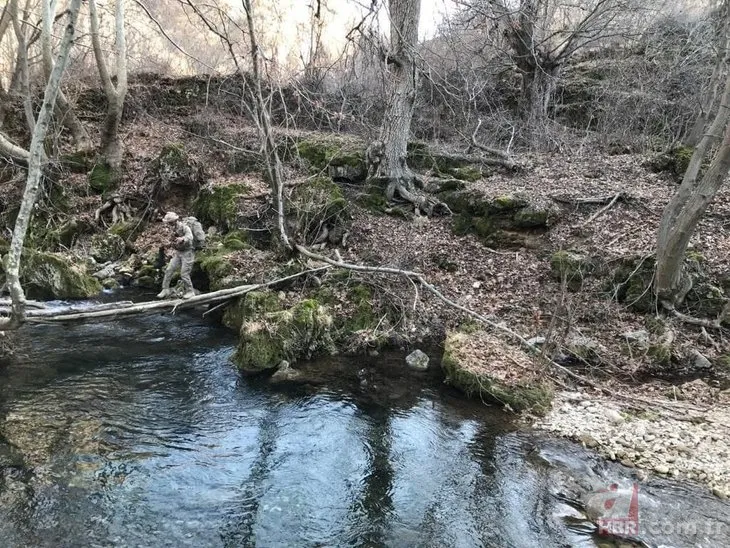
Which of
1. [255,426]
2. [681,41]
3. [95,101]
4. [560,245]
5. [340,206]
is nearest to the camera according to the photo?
[255,426]

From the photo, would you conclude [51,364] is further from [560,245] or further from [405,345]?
[560,245]

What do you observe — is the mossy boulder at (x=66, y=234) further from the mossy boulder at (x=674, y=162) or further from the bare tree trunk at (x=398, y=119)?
the mossy boulder at (x=674, y=162)

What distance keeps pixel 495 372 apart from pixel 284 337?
337 centimetres

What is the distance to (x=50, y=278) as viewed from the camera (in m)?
10.2

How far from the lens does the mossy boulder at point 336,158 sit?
1366 cm

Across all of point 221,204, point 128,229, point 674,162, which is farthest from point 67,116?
point 674,162

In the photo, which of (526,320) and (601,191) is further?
(601,191)

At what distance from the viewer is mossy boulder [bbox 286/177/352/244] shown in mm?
11148

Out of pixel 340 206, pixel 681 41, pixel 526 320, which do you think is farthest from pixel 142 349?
pixel 681 41

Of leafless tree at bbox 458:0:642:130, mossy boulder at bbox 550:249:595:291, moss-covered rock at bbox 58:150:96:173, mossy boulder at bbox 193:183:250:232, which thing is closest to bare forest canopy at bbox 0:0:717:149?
leafless tree at bbox 458:0:642:130

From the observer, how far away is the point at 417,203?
1257 centimetres

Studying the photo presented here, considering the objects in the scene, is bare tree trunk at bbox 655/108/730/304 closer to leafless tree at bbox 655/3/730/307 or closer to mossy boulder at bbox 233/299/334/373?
leafless tree at bbox 655/3/730/307

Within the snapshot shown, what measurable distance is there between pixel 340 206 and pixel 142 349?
5377 millimetres
